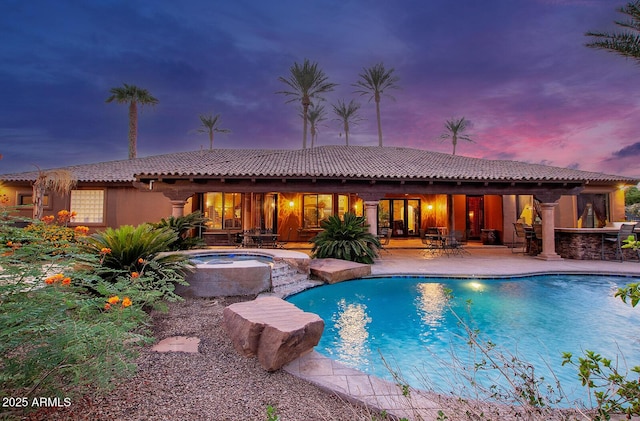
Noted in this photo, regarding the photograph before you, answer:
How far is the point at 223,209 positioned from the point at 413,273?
10.7 metres

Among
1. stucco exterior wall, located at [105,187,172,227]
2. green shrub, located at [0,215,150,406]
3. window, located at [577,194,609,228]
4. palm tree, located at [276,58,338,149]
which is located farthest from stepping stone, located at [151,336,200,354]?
palm tree, located at [276,58,338,149]

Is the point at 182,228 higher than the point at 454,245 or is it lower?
higher

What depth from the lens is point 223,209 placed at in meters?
16.2

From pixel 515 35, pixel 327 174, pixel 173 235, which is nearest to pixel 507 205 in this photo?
pixel 515 35

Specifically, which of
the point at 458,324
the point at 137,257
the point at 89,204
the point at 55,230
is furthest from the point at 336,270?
the point at 89,204

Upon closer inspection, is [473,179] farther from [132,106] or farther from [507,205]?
[132,106]

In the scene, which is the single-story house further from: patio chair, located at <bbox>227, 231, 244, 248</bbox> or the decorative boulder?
the decorative boulder

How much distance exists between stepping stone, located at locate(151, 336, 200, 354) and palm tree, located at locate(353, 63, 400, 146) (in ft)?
87.0

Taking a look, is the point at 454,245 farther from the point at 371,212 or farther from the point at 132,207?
the point at 132,207

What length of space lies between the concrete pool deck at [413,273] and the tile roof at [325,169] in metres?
2.94

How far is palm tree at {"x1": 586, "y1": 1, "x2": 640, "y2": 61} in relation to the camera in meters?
6.76

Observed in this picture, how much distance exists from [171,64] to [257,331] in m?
29.8

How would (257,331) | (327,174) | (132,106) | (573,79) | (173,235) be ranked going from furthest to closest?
(132,106)
(573,79)
(327,174)
(173,235)
(257,331)

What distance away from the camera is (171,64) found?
27.1m
